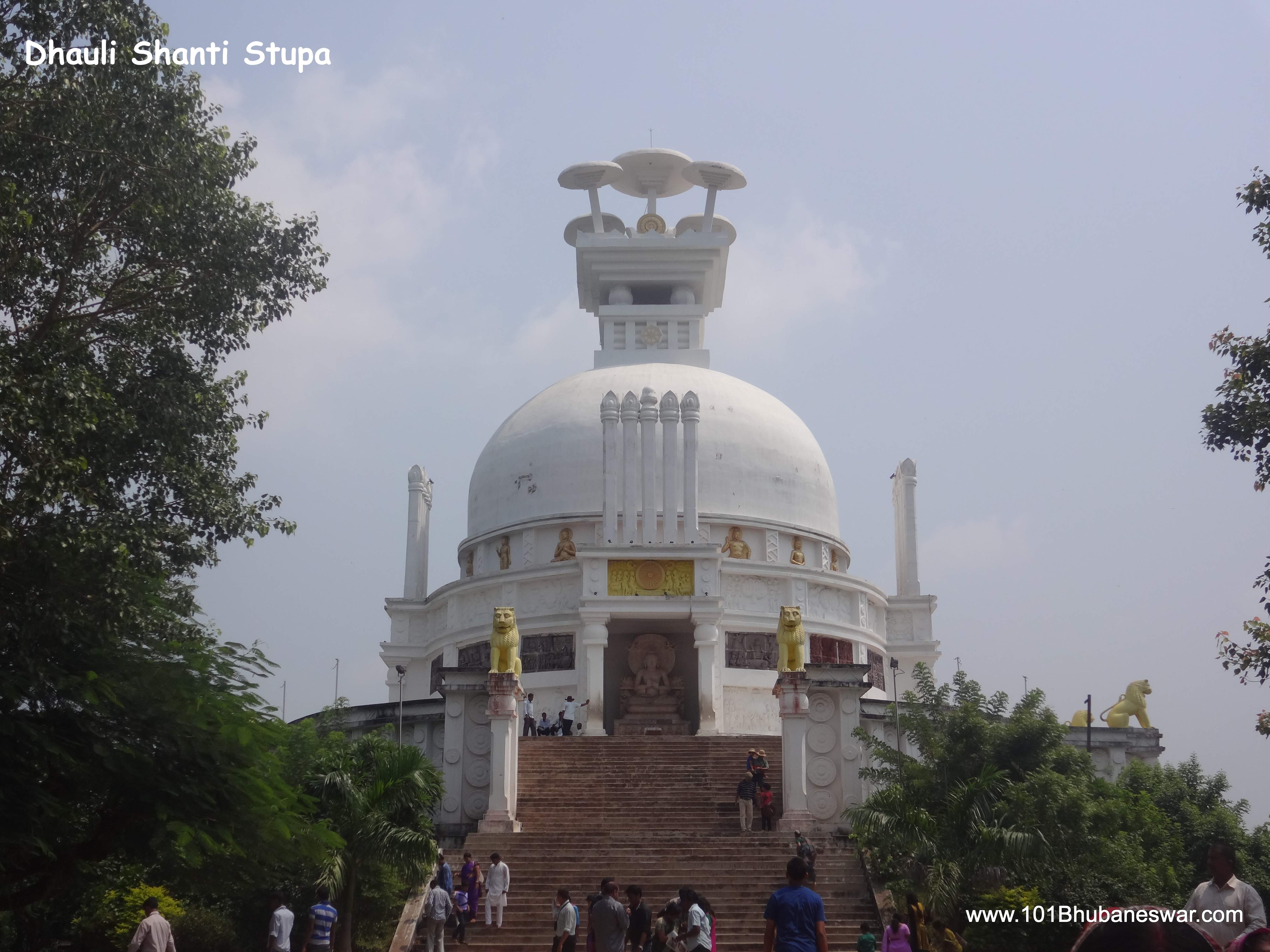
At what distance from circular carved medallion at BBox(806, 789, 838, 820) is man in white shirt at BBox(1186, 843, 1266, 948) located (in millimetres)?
16244

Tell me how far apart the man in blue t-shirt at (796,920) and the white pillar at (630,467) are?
26.1 metres

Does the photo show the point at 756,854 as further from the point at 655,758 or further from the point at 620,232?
the point at 620,232

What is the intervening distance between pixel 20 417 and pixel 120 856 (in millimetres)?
6435

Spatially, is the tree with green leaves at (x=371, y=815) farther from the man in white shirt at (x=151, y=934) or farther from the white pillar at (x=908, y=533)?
the white pillar at (x=908, y=533)

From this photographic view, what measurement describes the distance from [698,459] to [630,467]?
2.68 meters

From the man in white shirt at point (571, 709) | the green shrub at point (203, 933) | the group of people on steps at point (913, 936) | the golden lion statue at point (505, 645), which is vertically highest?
the golden lion statue at point (505, 645)

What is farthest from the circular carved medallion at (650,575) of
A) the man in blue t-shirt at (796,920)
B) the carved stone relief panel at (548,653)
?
the man in blue t-shirt at (796,920)

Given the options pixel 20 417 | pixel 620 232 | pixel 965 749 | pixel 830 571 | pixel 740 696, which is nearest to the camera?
pixel 20 417

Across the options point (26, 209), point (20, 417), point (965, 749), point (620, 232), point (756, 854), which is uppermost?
point (620, 232)

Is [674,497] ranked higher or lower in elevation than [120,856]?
higher

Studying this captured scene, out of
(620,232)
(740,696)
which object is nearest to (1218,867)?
(740,696)

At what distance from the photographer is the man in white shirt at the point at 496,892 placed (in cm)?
2019

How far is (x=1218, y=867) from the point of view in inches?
390

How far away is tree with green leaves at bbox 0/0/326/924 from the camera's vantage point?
14508 mm
